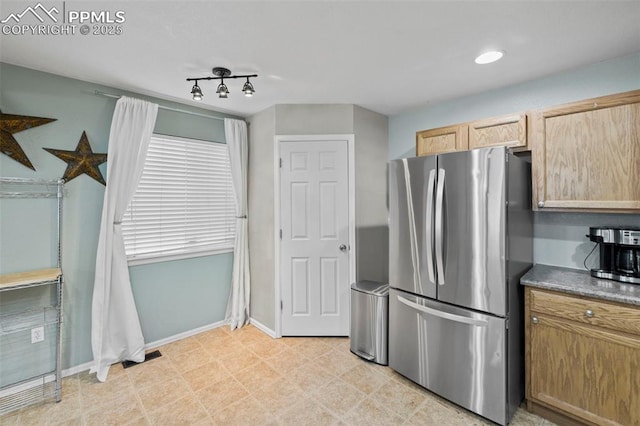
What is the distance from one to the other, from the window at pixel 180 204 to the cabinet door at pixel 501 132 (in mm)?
2687

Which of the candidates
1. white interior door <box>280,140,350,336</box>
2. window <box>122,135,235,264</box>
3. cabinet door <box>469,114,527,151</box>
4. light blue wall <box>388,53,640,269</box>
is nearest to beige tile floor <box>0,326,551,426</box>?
white interior door <box>280,140,350,336</box>

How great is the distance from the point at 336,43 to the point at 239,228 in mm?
2297

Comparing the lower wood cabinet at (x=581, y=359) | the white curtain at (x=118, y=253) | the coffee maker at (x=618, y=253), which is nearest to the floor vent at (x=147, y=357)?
the white curtain at (x=118, y=253)

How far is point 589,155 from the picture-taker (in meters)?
1.93

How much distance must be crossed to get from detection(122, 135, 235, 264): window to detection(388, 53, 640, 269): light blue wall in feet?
9.08

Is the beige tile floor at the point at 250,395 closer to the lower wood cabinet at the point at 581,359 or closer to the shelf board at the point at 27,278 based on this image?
the lower wood cabinet at the point at 581,359

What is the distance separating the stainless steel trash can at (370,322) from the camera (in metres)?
2.55

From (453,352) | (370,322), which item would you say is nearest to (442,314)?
(453,352)

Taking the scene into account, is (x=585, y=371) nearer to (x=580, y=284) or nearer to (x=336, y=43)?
(x=580, y=284)

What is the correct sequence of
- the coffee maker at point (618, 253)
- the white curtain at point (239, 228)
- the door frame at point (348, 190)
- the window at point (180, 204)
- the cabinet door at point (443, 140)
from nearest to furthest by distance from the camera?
the coffee maker at point (618, 253) → the cabinet door at point (443, 140) → the window at point (180, 204) → the door frame at point (348, 190) → the white curtain at point (239, 228)

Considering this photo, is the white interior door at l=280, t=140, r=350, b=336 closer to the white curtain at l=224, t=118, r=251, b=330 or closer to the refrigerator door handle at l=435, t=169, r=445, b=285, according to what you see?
the white curtain at l=224, t=118, r=251, b=330

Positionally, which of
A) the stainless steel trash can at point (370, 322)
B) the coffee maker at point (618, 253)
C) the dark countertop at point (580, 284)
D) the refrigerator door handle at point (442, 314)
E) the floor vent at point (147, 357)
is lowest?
the floor vent at point (147, 357)

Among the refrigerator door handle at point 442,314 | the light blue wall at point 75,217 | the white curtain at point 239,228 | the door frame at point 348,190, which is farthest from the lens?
the white curtain at point 239,228

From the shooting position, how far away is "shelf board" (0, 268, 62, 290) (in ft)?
6.28
